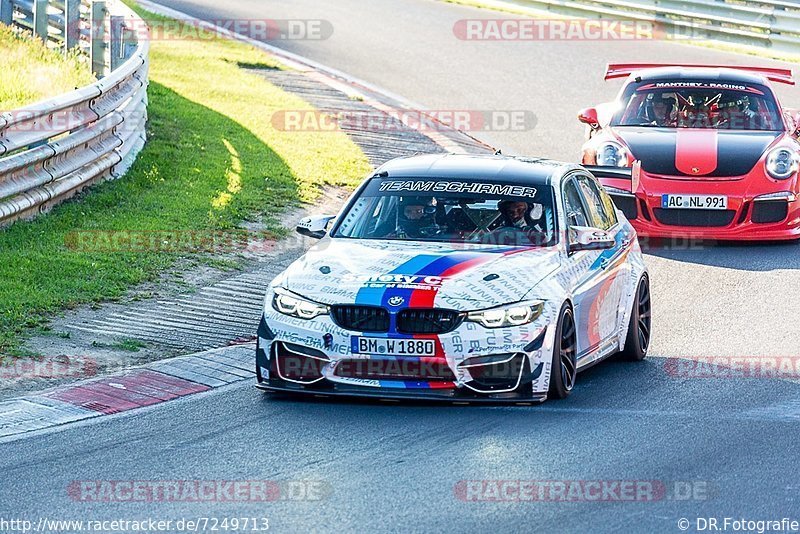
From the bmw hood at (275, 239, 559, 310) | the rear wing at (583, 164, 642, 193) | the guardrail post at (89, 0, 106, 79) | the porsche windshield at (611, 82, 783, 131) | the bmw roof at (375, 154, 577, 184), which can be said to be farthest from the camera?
the guardrail post at (89, 0, 106, 79)

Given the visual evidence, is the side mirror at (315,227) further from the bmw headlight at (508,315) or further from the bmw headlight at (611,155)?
the bmw headlight at (611,155)

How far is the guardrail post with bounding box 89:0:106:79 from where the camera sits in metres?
17.5

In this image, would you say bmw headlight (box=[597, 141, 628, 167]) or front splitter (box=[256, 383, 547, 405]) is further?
bmw headlight (box=[597, 141, 628, 167])

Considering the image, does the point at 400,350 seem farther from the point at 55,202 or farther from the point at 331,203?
the point at 331,203

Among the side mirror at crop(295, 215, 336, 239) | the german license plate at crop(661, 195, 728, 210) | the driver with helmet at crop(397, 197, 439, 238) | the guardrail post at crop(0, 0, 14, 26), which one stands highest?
the driver with helmet at crop(397, 197, 439, 238)

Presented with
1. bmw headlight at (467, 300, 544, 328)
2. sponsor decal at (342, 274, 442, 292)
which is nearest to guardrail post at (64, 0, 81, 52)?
sponsor decal at (342, 274, 442, 292)

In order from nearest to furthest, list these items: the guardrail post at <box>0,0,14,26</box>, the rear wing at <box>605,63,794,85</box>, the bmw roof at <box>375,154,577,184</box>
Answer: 1. the bmw roof at <box>375,154,577,184</box>
2. the rear wing at <box>605,63,794,85</box>
3. the guardrail post at <box>0,0,14,26</box>

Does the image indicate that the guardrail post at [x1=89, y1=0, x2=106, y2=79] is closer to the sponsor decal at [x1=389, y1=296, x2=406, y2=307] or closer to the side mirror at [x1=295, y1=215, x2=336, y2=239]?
the side mirror at [x1=295, y1=215, x2=336, y2=239]

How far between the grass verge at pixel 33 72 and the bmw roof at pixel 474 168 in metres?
6.97

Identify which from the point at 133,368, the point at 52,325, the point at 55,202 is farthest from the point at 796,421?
the point at 55,202

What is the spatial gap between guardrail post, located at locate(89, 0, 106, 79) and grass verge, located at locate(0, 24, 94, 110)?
139mm

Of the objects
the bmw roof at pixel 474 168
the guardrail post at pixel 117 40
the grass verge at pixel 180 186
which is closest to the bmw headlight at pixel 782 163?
the grass verge at pixel 180 186

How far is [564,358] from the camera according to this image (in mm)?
8969

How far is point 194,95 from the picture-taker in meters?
19.5
